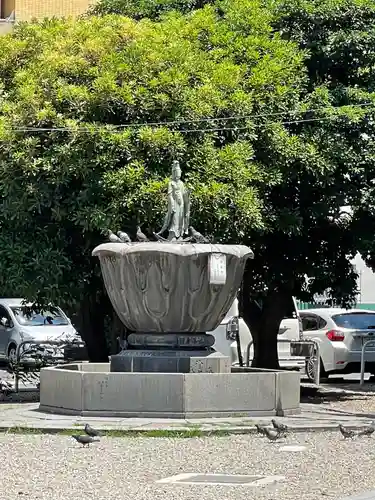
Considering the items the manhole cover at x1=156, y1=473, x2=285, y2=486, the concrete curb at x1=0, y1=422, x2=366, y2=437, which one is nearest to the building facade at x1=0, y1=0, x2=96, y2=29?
the concrete curb at x1=0, y1=422, x2=366, y2=437

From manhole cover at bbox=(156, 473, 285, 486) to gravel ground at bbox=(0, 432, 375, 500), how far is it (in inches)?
6.0

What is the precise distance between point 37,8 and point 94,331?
1997 cm

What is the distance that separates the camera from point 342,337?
76.7 ft

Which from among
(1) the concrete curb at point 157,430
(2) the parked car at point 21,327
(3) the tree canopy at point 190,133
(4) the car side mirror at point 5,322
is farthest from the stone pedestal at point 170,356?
(4) the car side mirror at point 5,322

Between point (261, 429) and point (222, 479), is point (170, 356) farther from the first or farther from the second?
point (222, 479)

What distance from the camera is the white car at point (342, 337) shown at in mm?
23266

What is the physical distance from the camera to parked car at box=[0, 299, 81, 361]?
27275 mm

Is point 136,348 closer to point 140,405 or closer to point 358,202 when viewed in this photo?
point 140,405

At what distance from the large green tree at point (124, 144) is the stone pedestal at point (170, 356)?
2.22m

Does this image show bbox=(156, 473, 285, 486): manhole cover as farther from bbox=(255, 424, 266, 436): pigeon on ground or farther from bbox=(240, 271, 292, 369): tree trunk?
bbox=(240, 271, 292, 369): tree trunk

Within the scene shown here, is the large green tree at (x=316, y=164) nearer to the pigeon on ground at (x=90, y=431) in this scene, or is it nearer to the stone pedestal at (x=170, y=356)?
the stone pedestal at (x=170, y=356)

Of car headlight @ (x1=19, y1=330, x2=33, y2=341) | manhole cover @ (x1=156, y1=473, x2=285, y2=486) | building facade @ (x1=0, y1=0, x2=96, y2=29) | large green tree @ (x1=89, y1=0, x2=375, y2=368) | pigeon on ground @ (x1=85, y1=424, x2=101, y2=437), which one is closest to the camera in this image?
manhole cover @ (x1=156, y1=473, x2=285, y2=486)

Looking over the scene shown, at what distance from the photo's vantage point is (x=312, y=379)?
884 inches

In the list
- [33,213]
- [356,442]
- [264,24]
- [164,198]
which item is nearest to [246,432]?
[356,442]
